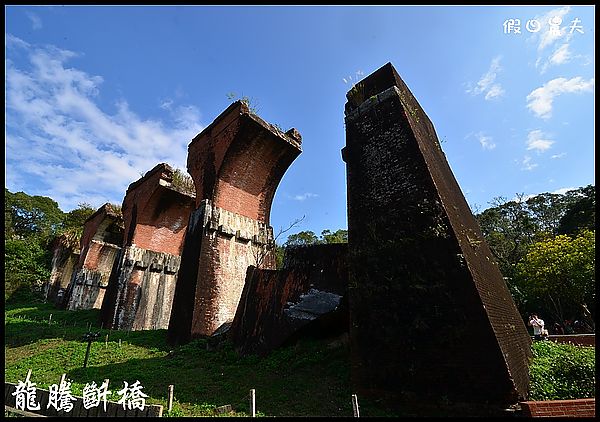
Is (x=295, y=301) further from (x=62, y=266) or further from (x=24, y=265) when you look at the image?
(x=24, y=265)

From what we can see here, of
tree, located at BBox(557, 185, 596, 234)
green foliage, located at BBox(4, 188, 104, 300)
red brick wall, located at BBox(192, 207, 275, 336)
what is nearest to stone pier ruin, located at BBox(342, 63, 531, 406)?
red brick wall, located at BBox(192, 207, 275, 336)

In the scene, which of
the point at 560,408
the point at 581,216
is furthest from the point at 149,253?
the point at 581,216

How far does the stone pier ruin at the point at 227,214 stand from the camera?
11477 millimetres

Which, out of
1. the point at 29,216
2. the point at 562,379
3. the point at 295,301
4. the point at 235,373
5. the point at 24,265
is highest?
the point at 29,216

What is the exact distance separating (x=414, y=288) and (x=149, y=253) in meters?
14.5

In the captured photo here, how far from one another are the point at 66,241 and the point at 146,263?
1554cm

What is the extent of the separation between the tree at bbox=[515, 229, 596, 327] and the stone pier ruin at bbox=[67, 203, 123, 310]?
2381 cm

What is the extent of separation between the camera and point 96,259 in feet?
71.1

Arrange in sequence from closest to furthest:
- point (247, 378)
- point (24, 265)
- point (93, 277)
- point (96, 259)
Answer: point (247, 378)
point (93, 277)
point (96, 259)
point (24, 265)

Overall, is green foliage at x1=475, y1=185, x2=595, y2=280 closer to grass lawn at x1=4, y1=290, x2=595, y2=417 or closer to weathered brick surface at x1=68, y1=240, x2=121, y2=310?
grass lawn at x1=4, y1=290, x2=595, y2=417

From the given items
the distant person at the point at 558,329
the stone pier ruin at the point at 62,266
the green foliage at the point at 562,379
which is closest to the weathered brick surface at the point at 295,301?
the green foliage at the point at 562,379

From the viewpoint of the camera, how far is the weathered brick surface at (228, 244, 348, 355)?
7.71 m

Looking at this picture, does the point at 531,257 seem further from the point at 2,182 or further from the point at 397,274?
the point at 2,182

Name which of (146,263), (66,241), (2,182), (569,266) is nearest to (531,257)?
(569,266)
